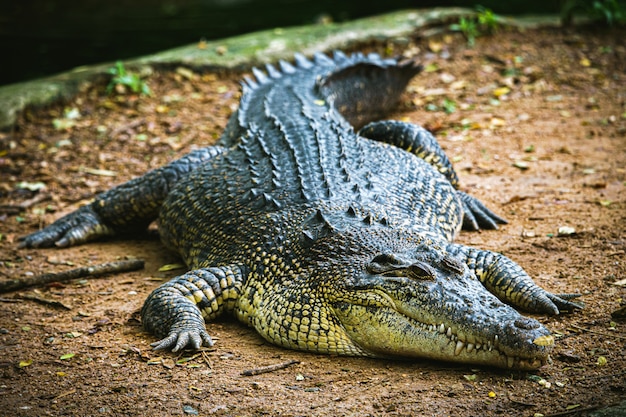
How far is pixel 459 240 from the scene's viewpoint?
5434 millimetres

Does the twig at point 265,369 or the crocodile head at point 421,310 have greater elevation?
the crocodile head at point 421,310

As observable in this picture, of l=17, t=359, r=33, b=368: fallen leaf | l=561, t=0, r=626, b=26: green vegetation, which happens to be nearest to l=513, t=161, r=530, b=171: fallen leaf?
l=561, t=0, r=626, b=26: green vegetation

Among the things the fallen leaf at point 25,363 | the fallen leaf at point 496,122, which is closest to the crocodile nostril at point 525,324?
the fallen leaf at point 25,363

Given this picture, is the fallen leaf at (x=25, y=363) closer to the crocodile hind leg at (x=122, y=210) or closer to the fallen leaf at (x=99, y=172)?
the crocodile hind leg at (x=122, y=210)

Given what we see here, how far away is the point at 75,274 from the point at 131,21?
10.4 meters

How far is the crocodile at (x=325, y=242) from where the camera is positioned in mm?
3592

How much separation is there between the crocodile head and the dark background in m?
8.49

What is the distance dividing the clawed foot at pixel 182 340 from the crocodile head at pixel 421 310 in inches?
30.6

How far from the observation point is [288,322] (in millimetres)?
3982

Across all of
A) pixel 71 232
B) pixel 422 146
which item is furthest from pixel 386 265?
pixel 71 232

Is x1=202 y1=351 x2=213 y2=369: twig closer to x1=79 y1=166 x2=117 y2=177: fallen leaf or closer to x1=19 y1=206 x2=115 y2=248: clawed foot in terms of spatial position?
x1=19 y1=206 x2=115 y2=248: clawed foot

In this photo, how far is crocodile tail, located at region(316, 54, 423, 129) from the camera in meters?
7.33

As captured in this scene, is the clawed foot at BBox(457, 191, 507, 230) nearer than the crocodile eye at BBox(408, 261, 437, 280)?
No

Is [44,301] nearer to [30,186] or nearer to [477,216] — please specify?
[30,186]
